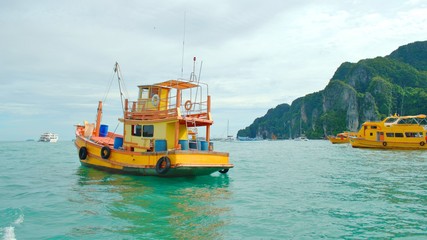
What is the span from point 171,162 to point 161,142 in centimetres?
148

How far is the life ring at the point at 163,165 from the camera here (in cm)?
1529

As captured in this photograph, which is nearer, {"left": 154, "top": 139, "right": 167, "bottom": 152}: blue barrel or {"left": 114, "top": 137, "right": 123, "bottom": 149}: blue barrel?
{"left": 154, "top": 139, "right": 167, "bottom": 152}: blue barrel

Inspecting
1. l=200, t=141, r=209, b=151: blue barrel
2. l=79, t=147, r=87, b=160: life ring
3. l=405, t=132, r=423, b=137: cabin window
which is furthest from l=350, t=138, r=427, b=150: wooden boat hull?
l=79, t=147, r=87, b=160: life ring

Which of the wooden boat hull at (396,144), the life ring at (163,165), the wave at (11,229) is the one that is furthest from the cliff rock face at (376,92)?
the wave at (11,229)

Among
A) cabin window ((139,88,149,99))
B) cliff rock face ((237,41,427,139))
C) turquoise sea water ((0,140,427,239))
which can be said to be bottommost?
turquoise sea water ((0,140,427,239))

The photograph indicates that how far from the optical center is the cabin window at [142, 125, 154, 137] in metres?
17.5

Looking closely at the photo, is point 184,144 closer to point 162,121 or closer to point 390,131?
point 162,121

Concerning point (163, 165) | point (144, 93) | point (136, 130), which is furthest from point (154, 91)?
point (163, 165)

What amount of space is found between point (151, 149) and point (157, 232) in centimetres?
944

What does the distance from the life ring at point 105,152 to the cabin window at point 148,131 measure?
214cm

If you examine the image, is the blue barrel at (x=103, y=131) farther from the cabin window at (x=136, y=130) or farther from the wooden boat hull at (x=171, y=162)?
the cabin window at (x=136, y=130)

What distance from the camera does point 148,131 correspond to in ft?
57.7

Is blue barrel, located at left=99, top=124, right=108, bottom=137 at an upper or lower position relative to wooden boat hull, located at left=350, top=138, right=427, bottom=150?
upper

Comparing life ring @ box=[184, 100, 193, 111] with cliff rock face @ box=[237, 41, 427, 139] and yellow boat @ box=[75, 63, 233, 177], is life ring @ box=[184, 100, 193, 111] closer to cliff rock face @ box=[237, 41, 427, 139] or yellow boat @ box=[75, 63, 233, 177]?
yellow boat @ box=[75, 63, 233, 177]
